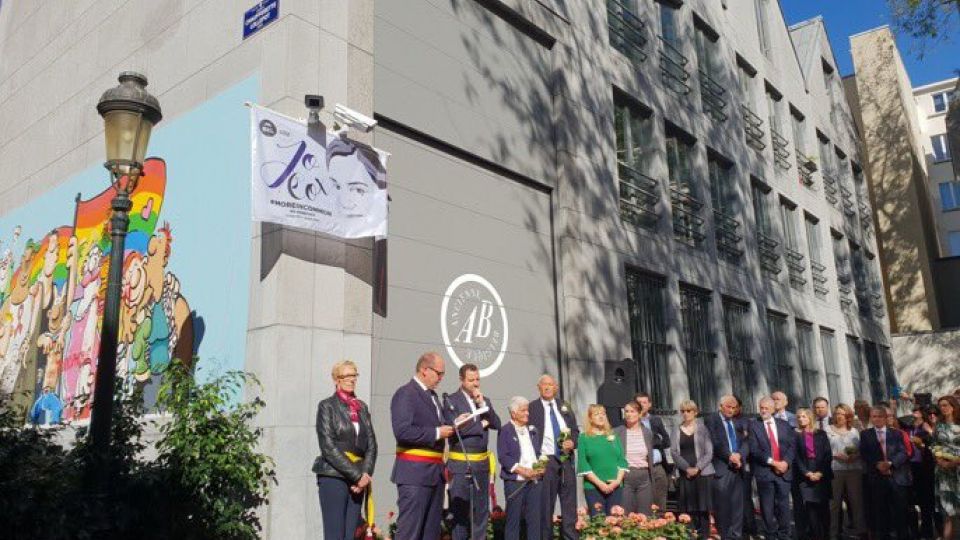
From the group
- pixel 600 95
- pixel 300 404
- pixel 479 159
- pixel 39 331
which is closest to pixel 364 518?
pixel 300 404

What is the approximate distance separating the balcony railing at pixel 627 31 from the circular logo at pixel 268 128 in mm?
9108

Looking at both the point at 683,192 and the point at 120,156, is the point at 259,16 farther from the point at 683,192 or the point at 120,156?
the point at 683,192

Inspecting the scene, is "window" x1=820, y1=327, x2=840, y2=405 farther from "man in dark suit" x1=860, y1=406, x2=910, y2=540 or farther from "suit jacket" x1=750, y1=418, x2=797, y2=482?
"suit jacket" x1=750, y1=418, x2=797, y2=482

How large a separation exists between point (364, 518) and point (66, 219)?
8.32 m

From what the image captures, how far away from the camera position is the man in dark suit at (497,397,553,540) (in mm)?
8148

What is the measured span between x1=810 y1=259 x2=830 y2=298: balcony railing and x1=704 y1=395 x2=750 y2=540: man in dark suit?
14279 mm

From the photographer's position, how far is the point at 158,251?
34.0 feet

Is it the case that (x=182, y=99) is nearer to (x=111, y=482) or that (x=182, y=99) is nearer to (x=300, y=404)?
(x=300, y=404)

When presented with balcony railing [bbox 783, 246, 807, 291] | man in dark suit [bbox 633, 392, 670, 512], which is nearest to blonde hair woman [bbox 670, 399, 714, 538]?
man in dark suit [bbox 633, 392, 670, 512]

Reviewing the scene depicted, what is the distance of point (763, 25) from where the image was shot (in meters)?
24.7

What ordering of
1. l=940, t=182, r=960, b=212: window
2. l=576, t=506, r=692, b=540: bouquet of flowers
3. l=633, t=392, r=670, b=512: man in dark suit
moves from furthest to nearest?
l=940, t=182, r=960, b=212: window → l=633, t=392, r=670, b=512: man in dark suit → l=576, t=506, r=692, b=540: bouquet of flowers

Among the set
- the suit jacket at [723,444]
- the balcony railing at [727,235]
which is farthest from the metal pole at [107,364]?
the balcony railing at [727,235]

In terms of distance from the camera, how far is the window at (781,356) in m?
19.5

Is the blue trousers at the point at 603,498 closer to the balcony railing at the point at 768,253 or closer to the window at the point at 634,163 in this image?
the window at the point at 634,163
